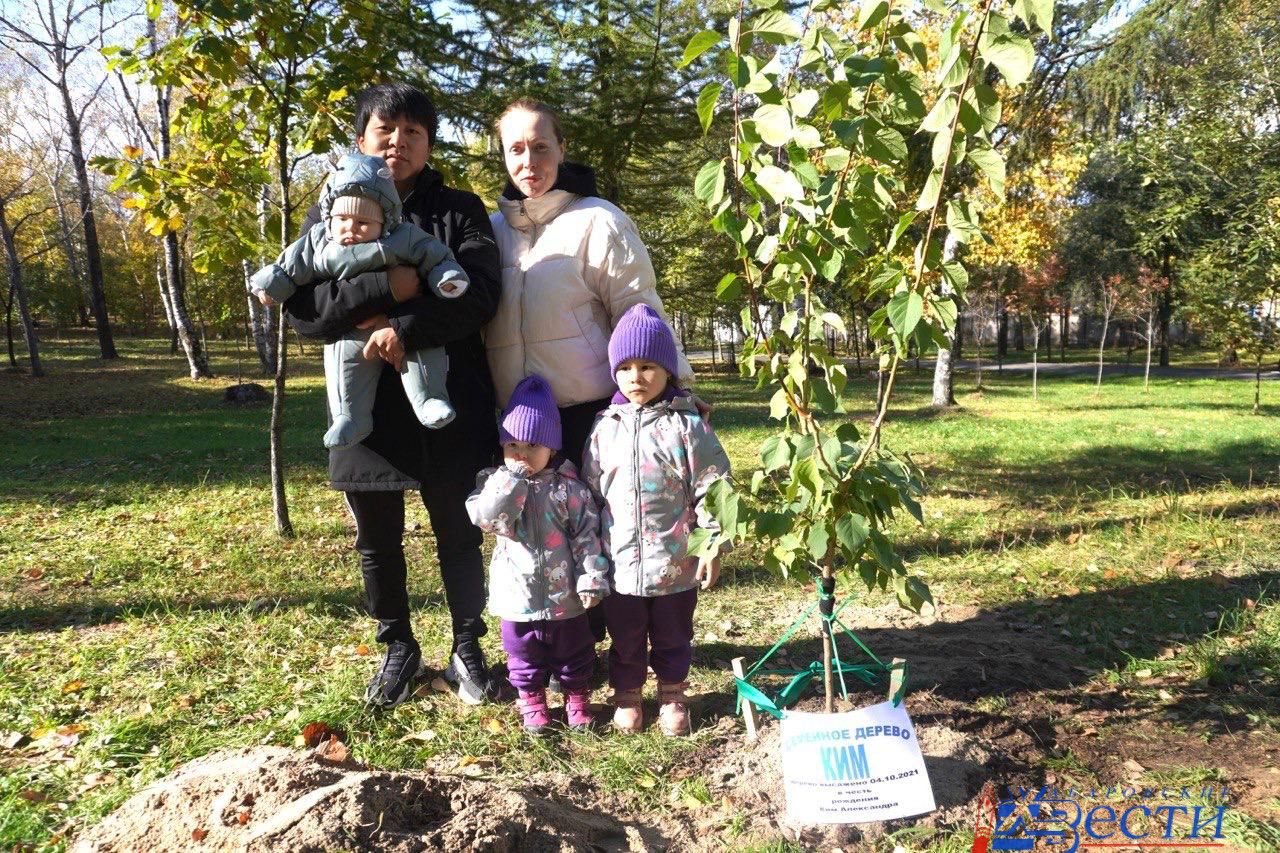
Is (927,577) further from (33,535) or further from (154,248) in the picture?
(154,248)

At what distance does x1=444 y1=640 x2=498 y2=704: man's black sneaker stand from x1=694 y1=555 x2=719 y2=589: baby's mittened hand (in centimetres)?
106

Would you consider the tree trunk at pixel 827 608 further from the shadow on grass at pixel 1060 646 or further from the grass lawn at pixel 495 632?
the shadow on grass at pixel 1060 646

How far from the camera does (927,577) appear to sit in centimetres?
482

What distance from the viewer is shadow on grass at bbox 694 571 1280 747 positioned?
305cm

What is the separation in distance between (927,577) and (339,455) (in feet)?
11.8

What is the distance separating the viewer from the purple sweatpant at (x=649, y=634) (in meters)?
2.78

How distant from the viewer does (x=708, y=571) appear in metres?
2.66

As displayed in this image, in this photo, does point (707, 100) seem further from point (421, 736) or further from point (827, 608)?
point (421, 736)

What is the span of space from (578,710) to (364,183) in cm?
201

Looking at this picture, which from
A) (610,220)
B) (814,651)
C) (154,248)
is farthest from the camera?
(154,248)

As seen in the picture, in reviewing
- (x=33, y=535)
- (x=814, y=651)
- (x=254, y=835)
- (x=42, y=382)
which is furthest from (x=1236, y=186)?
(x=42, y=382)

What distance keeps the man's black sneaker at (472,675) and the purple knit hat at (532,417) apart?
1.00 m

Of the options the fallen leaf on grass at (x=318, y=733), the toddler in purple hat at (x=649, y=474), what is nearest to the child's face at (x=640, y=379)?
the toddler in purple hat at (x=649, y=474)

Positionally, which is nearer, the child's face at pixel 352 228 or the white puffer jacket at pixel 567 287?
the child's face at pixel 352 228
